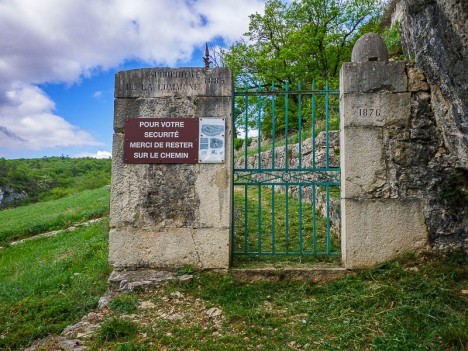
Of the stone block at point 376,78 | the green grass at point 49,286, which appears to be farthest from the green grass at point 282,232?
the green grass at point 49,286

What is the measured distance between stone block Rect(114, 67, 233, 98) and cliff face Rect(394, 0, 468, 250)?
225cm

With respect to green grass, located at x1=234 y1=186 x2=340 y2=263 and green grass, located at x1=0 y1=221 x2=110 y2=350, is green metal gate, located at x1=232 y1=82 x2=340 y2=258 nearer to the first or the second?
green grass, located at x1=234 y1=186 x2=340 y2=263

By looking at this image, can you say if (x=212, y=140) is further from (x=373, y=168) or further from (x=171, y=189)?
(x=373, y=168)

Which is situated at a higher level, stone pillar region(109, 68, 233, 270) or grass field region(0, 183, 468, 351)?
stone pillar region(109, 68, 233, 270)

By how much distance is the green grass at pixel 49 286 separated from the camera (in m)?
3.76

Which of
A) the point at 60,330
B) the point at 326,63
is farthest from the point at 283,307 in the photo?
the point at 326,63

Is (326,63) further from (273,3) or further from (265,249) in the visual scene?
(265,249)

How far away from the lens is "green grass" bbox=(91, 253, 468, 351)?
119 inches

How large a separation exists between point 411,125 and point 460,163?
2.27 feet

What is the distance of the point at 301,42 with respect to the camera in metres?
18.6

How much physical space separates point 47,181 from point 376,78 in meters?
53.2

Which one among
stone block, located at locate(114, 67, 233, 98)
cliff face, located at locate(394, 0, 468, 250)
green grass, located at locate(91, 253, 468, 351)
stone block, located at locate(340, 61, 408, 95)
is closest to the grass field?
green grass, located at locate(91, 253, 468, 351)

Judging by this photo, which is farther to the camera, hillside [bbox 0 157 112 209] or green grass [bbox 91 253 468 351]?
hillside [bbox 0 157 112 209]

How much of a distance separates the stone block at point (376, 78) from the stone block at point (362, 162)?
0.50 metres
